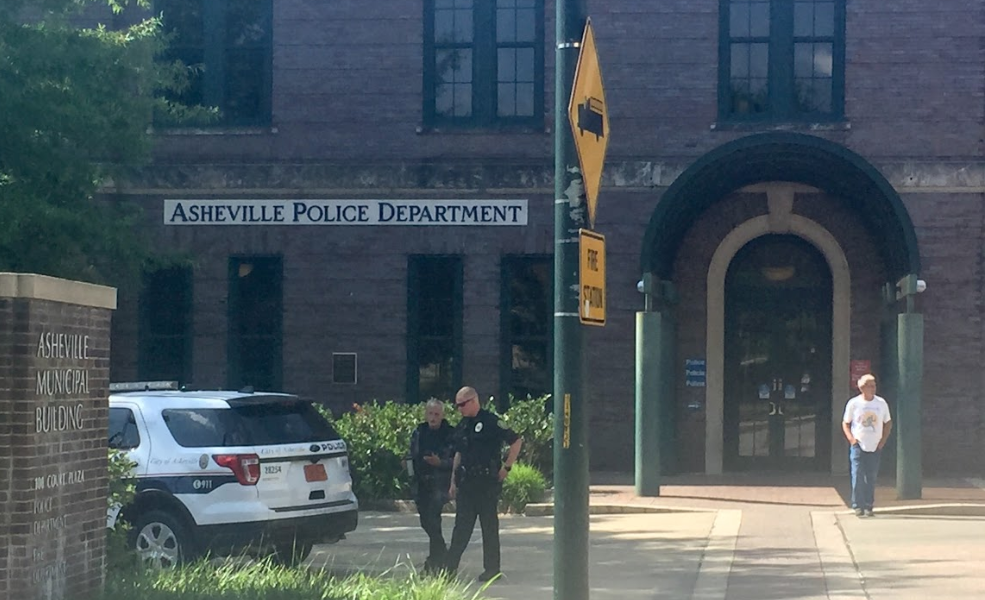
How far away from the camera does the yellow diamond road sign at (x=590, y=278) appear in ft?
26.2

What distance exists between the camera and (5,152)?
14945mm

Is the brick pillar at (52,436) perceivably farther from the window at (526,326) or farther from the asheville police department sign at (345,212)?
the window at (526,326)

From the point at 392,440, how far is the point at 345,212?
5.14m

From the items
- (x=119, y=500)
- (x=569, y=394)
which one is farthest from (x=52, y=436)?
(x=569, y=394)

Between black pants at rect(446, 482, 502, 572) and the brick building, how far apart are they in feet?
30.3

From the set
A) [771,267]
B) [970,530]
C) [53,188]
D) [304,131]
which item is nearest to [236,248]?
[304,131]

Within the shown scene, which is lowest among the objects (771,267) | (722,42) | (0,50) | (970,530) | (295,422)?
(970,530)

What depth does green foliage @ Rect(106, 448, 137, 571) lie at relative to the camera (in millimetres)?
10133

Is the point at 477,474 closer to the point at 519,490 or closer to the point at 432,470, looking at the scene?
the point at 432,470

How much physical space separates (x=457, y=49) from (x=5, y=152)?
8.85 metres

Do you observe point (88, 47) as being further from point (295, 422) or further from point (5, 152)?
point (295, 422)

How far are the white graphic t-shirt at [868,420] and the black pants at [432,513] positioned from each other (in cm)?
659

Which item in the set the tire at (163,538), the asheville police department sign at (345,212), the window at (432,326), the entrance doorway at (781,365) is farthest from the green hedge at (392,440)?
the tire at (163,538)

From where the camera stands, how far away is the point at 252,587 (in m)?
9.35
